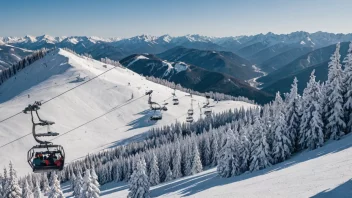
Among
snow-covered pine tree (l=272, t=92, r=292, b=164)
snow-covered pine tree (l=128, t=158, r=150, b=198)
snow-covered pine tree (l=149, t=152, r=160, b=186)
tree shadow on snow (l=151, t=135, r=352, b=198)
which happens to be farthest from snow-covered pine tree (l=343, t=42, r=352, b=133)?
snow-covered pine tree (l=149, t=152, r=160, b=186)

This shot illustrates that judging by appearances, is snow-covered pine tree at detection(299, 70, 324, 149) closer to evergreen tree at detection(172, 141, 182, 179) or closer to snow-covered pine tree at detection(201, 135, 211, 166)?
evergreen tree at detection(172, 141, 182, 179)

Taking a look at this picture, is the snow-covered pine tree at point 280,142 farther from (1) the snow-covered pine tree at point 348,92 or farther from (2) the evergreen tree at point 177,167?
(2) the evergreen tree at point 177,167

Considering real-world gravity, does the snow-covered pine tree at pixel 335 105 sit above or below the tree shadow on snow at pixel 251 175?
above

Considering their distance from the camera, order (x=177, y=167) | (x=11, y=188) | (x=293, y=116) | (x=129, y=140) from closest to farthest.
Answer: (x=293, y=116) < (x=11, y=188) < (x=177, y=167) < (x=129, y=140)

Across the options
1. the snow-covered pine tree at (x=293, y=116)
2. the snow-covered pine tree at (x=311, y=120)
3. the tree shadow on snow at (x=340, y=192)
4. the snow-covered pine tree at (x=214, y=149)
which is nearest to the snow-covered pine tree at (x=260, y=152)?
the snow-covered pine tree at (x=293, y=116)

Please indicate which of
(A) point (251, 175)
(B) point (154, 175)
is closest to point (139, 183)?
(A) point (251, 175)

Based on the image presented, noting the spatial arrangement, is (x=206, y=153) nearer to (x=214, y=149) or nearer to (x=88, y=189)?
(x=214, y=149)
